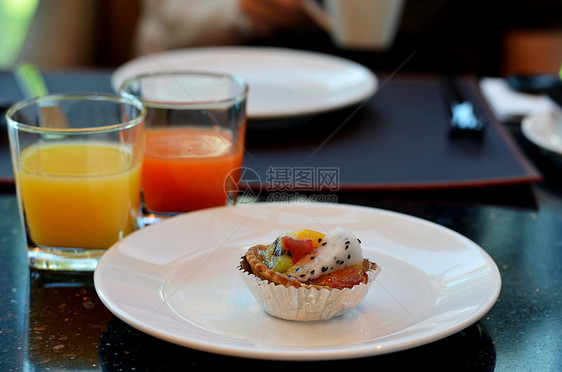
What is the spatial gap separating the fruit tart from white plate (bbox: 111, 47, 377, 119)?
60cm

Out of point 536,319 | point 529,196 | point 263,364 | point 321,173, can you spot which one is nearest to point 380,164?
point 321,173

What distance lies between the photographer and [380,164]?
44.8 inches

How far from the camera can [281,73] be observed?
1.57 meters

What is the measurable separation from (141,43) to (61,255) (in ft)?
6.20

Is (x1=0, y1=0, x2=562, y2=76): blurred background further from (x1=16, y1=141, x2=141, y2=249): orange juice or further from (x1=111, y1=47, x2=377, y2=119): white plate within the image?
(x1=16, y1=141, x2=141, y2=249): orange juice

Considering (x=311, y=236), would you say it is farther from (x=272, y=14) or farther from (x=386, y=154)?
(x=272, y=14)

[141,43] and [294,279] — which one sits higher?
[294,279]

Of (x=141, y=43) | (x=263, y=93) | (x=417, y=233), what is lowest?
(x=141, y=43)

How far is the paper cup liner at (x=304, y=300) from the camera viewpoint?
0.64 metres

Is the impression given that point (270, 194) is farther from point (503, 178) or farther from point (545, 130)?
point (545, 130)

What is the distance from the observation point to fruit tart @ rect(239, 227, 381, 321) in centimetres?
65

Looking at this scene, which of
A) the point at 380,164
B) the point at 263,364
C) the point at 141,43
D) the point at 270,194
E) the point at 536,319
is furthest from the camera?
the point at 141,43

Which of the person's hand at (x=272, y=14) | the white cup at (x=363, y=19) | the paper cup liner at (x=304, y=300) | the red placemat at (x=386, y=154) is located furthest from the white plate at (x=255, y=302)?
the person's hand at (x=272, y=14)

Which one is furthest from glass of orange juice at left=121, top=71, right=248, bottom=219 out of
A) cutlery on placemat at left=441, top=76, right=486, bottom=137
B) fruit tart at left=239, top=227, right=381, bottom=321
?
cutlery on placemat at left=441, top=76, right=486, bottom=137
